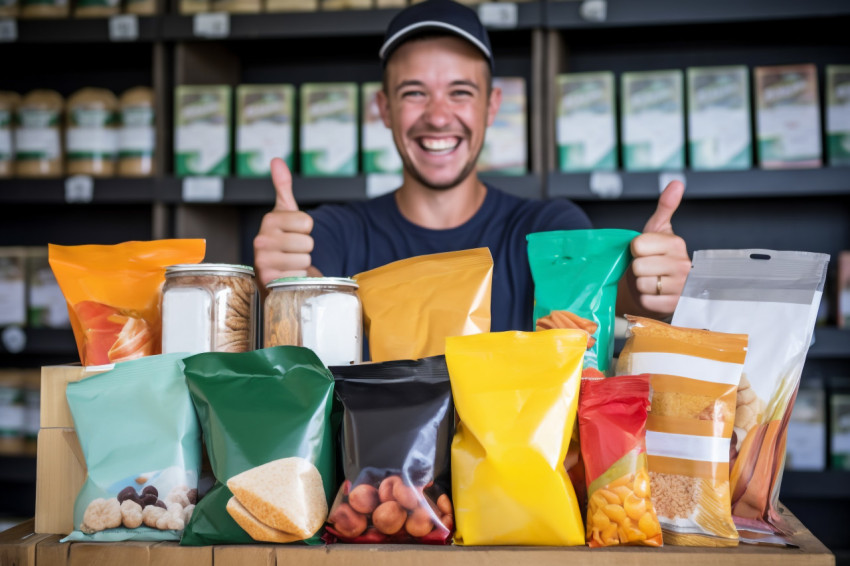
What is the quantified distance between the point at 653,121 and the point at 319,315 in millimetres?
1363

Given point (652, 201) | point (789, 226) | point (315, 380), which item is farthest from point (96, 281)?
point (789, 226)

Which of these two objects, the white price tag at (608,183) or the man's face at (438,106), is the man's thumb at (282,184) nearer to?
the man's face at (438,106)

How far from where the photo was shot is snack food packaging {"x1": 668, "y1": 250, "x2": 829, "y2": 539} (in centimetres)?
66

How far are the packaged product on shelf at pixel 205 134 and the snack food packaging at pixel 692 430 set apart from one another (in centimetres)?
154

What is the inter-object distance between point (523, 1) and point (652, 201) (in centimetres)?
74

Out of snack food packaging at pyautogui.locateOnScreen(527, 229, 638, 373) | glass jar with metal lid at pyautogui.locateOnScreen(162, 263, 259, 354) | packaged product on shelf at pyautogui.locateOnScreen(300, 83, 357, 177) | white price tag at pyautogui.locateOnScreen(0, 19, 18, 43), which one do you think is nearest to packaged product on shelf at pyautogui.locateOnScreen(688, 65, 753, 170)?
packaged product on shelf at pyautogui.locateOnScreen(300, 83, 357, 177)

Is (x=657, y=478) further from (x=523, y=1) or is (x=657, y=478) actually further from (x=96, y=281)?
(x=523, y=1)

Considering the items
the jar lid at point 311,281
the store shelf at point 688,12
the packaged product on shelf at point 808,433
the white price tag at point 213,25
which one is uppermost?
the white price tag at point 213,25

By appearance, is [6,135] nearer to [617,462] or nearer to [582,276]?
[582,276]

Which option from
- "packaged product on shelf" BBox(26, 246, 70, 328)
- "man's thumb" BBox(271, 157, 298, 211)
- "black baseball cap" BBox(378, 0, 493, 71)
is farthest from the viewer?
"packaged product on shelf" BBox(26, 246, 70, 328)

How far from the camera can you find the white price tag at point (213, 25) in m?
1.94

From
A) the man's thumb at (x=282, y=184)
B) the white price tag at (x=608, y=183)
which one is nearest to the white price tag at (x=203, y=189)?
the man's thumb at (x=282, y=184)

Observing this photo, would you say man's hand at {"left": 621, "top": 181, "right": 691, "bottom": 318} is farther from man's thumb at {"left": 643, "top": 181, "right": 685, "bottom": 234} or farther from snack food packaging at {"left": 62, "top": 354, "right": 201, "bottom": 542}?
snack food packaging at {"left": 62, "top": 354, "right": 201, "bottom": 542}

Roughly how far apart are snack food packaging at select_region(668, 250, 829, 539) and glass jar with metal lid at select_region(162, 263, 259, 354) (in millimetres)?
493
